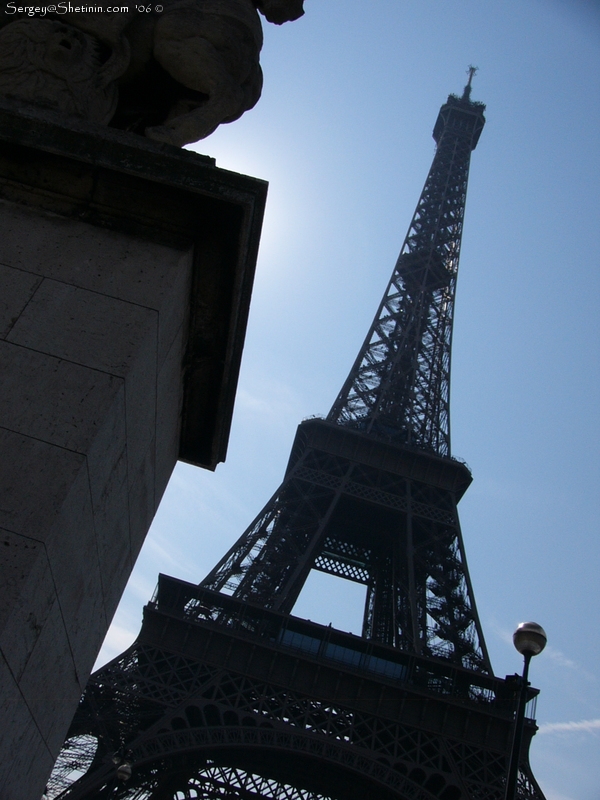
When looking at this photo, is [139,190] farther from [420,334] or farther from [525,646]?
[420,334]

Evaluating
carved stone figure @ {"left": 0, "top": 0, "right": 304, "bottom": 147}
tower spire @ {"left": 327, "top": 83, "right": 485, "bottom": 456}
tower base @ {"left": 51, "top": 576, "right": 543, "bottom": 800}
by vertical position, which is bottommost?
carved stone figure @ {"left": 0, "top": 0, "right": 304, "bottom": 147}

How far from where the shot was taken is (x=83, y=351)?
3.63 m

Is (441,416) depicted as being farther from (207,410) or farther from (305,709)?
(207,410)

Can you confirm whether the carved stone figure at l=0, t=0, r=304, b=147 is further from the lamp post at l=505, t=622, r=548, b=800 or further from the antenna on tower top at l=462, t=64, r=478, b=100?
the antenna on tower top at l=462, t=64, r=478, b=100

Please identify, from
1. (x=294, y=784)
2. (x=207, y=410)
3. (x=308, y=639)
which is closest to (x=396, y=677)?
(x=308, y=639)

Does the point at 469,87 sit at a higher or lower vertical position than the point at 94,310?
higher

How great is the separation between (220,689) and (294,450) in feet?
62.5

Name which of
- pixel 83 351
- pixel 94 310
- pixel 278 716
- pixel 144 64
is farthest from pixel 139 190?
pixel 278 716

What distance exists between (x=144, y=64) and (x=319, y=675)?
2917cm

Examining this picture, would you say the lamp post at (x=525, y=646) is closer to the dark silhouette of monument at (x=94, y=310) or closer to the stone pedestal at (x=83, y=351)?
the dark silhouette of monument at (x=94, y=310)

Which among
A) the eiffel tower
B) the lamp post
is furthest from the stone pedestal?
the eiffel tower

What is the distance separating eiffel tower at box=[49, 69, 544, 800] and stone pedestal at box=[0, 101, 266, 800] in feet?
48.5

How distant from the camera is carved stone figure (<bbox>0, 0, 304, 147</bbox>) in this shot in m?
4.73

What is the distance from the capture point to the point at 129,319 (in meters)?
3.79
